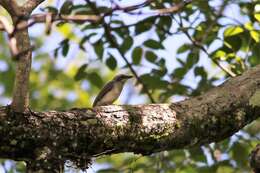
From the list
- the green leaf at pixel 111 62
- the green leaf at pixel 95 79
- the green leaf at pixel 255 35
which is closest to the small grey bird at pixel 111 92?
the green leaf at pixel 95 79

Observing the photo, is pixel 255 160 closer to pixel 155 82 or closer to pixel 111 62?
pixel 155 82

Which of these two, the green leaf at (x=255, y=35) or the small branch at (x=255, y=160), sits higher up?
the green leaf at (x=255, y=35)

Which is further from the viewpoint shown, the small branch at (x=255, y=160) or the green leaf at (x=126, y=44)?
the green leaf at (x=126, y=44)

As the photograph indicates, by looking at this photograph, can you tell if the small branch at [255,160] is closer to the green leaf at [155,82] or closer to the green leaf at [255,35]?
the green leaf at [255,35]

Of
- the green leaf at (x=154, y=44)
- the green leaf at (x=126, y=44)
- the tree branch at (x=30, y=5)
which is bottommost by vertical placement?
the tree branch at (x=30, y=5)

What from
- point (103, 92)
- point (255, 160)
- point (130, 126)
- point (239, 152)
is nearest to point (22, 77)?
point (130, 126)

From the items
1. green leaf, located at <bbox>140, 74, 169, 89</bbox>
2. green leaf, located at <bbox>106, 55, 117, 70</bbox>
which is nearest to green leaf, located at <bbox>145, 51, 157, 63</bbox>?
green leaf, located at <bbox>140, 74, 169, 89</bbox>

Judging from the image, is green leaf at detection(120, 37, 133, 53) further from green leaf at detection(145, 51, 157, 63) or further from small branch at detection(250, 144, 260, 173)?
small branch at detection(250, 144, 260, 173)

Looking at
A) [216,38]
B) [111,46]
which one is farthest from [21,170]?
[216,38]

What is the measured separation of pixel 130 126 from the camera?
3.39 metres

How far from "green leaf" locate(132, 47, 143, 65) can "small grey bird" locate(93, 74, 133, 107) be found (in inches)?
24.3

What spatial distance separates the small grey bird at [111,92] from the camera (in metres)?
6.23

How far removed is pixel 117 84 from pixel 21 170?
Result: 5.96ft

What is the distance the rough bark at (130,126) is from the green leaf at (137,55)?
195cm
